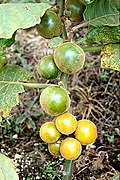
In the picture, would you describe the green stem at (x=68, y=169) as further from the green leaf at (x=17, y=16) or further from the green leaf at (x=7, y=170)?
the green leaf at (x=17, y=16)

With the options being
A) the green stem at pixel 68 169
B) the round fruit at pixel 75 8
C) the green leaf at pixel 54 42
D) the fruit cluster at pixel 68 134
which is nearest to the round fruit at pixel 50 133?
the fruit cluster at pixel 68 134

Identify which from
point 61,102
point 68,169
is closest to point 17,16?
point 61,102

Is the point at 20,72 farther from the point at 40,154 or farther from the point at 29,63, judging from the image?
the point at 29,63

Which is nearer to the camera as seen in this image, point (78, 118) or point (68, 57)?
point (68, 57)

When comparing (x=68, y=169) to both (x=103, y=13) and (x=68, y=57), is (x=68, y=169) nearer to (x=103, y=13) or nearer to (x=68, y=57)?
(x=68, y=57)

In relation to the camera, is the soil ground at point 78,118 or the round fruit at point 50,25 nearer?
the round fruit at point 50,25

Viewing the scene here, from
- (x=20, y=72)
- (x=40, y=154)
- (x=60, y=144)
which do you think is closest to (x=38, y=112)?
(x=40, y=154)
